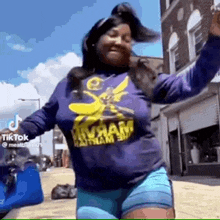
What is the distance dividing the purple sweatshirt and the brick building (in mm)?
11917

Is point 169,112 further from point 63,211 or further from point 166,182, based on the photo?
point 166,182

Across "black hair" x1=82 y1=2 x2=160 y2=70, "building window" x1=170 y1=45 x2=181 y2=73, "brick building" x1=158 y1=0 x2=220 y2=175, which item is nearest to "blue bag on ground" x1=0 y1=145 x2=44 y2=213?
"black hair" x1=82 y1=2 x2=160 y2=70

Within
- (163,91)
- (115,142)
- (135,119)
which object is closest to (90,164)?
(115,142)

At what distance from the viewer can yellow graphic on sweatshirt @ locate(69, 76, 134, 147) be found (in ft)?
5.26

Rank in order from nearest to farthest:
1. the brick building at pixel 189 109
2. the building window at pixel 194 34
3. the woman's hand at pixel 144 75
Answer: the woman's hand at pixel 144 75 → the brick building at pixel 189 109 → the building window at pixel 194 34

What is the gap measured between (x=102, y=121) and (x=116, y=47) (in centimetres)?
38

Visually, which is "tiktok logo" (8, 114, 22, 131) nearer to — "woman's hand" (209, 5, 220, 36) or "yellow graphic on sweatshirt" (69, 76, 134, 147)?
"yellow graphic on sweatshirt" (69, 76, 134, 147)

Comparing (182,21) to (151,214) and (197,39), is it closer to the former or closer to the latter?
(197,39)

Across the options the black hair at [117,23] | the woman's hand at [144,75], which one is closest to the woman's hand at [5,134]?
the black hair at [117,23]

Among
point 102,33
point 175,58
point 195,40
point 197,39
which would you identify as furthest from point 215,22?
point 175,58

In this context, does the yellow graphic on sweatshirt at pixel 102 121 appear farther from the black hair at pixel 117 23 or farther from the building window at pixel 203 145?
the building window at pixel 203 145

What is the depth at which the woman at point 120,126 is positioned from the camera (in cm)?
157

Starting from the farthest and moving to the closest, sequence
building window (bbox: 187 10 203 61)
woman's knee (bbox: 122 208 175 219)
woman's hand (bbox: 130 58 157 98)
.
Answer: building window (bbox: 187 10 203 61), woman's hand (bbox: 130 58 157 98), woman's knee (bbox: 122 208 175 219)

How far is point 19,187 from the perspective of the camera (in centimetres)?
223
